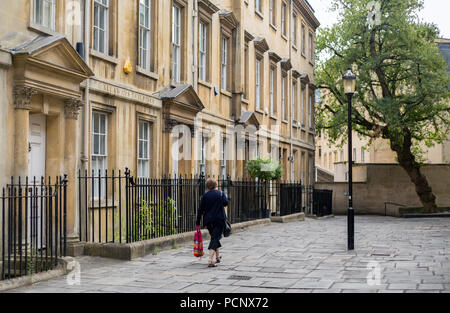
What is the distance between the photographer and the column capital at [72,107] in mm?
12078

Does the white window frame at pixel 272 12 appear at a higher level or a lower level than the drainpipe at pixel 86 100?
higher

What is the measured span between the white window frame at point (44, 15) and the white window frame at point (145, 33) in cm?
378

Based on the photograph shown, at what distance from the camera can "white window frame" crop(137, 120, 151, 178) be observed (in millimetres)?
15527

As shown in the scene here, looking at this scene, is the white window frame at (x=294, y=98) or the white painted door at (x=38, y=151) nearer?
the white painted door at (x=38, y=151)

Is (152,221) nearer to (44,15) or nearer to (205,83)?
(44,15)

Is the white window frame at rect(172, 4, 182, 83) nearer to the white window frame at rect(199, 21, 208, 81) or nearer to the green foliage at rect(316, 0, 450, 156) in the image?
the white window frame at rect(199, 21, 208, 81)

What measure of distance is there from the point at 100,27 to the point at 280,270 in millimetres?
7047

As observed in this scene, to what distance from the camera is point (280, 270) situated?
33.8 ft

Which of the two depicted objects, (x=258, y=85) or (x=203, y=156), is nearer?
(x=203, y=156)

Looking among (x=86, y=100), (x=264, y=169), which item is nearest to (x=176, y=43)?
(x=86, y=100)

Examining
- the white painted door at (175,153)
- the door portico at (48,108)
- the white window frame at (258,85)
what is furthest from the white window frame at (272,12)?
the door portico at (48,108)

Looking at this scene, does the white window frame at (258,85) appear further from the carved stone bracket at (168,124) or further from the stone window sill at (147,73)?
the stone window sill at (147,73)
